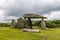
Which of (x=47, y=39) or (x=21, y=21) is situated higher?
(x=21, y=21)

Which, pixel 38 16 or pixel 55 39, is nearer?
pixel 55 39

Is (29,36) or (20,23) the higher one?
(20,23)

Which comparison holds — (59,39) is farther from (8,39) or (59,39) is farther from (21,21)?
(21,21)

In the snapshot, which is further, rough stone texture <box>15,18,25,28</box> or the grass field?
rough stone texture <box>15,18,25,28</box>

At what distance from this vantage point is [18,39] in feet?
97.8

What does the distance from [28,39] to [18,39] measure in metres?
1.62

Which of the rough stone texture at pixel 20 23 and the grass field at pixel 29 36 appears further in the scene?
the rough stone texture at pixel 20 23

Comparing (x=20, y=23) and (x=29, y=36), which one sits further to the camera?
(x=20, y=23)

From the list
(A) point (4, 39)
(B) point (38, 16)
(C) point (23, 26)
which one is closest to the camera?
(A) point (4, 39)

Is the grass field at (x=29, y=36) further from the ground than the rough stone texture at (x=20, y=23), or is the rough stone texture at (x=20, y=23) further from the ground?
the rough stone texture at (x=20, y=23)

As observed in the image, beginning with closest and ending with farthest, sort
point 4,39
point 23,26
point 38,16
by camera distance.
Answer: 1. point 4,39
2. point 38,16
3. point 23,26

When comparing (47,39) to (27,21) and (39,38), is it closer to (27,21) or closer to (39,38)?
(39,38)

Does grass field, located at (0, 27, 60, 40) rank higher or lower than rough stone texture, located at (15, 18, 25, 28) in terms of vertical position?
lower

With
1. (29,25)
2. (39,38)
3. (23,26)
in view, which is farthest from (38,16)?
(39,38)
